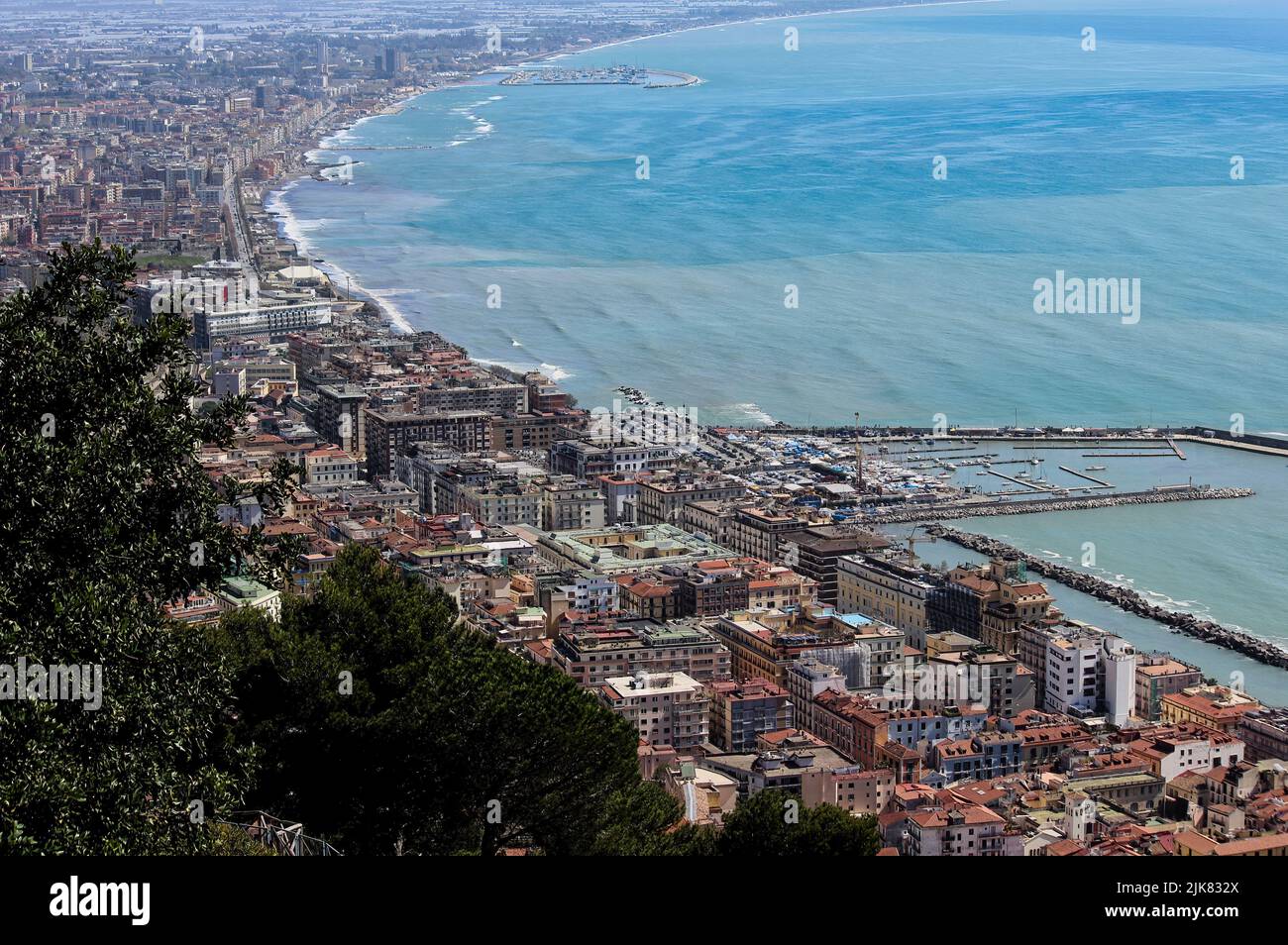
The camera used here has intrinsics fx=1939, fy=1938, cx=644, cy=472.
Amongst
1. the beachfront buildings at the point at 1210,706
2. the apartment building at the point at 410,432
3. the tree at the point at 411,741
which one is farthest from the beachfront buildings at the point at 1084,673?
the apartment building at the point at 410,432

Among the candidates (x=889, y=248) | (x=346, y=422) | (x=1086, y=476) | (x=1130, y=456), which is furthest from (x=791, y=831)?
(x=889, y=248)

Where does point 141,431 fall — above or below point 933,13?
below

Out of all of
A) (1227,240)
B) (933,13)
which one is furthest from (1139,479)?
(933,13)

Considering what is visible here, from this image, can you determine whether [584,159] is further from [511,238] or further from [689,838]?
[689,838]

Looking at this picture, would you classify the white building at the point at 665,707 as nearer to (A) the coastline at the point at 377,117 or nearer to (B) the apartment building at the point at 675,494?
(B) the apartment building at the point at 675,494

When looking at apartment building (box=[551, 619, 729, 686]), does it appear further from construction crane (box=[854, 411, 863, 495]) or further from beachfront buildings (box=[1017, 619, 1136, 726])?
construction crane (box=[854, 411, 863, 495])
